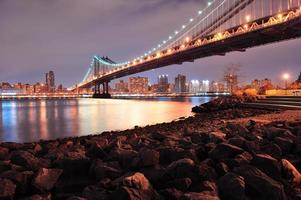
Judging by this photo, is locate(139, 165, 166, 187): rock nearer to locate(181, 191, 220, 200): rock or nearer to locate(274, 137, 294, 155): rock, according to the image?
locate(181, 191, 220, 200): rock

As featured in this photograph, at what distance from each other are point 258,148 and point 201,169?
5.15 feet

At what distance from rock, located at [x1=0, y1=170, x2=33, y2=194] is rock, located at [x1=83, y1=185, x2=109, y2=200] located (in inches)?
36.1

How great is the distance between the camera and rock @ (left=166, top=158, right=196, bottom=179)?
14.1 ft

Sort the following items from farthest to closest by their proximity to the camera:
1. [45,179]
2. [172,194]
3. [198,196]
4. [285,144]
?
1. [285,144]
2. [45,179]
3. [172,194]
4. [198,196]

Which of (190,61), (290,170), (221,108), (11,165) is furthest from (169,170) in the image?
(190,61)

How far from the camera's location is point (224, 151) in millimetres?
5121

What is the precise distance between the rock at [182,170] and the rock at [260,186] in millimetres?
563

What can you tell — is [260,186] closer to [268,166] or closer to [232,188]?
[232,188]

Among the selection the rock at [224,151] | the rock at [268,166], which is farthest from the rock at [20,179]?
the rock at [268,166]

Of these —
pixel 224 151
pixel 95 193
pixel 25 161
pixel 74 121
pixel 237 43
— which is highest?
pixel 237 43

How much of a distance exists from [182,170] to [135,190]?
A: 951mm

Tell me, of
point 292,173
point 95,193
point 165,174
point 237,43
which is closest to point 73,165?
point 95,193

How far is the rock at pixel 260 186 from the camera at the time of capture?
378 centimetres

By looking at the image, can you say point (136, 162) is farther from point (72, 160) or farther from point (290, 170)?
point (290, 170)
